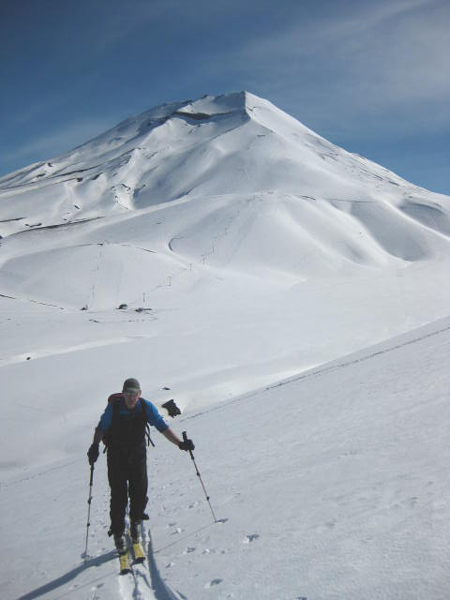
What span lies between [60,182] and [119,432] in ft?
399

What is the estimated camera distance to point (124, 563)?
569 centimetres

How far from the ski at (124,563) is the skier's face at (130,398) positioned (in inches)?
67.3

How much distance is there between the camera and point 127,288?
165 ft

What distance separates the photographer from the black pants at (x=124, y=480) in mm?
6133

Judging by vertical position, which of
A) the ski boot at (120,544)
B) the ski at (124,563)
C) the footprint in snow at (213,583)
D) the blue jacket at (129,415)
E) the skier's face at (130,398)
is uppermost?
the skier's face at (130,398)

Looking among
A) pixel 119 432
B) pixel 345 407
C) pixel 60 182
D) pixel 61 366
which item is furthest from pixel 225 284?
pixel 60 182

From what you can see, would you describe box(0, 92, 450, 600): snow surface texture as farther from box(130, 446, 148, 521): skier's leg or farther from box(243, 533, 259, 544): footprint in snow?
box(130, 446, 148, 521): skier's leg

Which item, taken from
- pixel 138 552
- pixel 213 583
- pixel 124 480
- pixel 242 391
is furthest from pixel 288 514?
pixel 242 391

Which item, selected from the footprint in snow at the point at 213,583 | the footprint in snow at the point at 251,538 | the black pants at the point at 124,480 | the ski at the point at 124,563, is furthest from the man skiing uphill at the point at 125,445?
the footprint in snow at the point at 213,583

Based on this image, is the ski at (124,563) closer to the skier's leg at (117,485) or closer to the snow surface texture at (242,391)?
the snow surface texture at (242,391)

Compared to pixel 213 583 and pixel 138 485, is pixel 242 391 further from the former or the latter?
pixel 213 583

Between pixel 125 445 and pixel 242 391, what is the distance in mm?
16745

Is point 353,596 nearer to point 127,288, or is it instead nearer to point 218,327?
point 218,327

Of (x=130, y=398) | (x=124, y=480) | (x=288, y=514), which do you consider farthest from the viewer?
(x=124, y=480)
